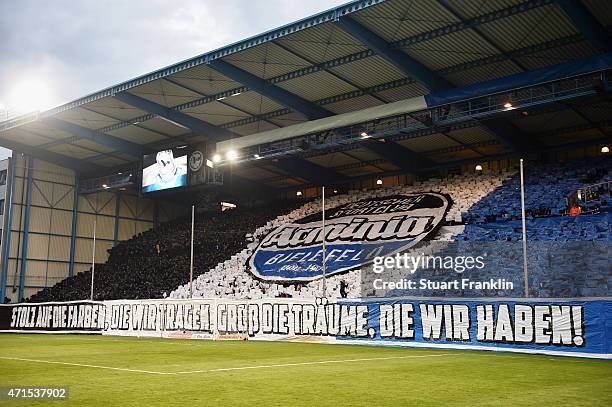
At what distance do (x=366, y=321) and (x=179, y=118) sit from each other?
57.3 ft

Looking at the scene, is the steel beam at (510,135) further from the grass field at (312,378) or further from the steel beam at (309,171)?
the grass field at (312,378)

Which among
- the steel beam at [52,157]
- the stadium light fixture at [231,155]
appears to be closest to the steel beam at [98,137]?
the steel beam at [52,157]

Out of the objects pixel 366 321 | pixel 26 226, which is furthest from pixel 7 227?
pixel 366 321

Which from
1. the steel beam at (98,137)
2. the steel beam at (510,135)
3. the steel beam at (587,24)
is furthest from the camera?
the steel beam at (98,137)

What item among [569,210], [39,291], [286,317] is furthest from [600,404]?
[39,291]

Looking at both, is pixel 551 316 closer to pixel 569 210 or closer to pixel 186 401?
pixel 186 401

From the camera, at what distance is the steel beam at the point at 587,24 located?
2017 centimetres

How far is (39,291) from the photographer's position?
41.8m

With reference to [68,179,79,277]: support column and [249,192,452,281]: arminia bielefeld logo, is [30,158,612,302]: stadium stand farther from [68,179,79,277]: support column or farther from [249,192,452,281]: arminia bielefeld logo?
[68,179,79,277]: support column

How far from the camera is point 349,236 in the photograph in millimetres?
32625

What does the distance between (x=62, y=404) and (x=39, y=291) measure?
3849 cm

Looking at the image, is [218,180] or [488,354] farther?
[218,180]

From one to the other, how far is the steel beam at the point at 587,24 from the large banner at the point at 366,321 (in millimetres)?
10220

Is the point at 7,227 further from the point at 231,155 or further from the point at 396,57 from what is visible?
the point at 396,57
